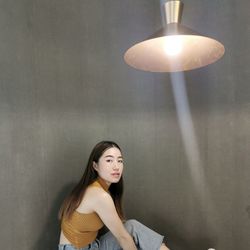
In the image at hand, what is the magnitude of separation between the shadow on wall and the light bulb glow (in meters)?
0.92

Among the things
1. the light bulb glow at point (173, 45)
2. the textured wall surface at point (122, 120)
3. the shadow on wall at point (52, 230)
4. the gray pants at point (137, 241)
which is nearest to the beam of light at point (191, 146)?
the textured wall surface at point (122, 120)

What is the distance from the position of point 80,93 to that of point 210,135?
0.81 meters

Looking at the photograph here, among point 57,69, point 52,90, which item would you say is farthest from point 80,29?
point 52,90

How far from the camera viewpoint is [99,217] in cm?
131

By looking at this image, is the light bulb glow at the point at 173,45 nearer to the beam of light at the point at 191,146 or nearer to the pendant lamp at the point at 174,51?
the pendant lamp at the point at 174,51

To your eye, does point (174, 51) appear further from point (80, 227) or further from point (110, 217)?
point (80, 227)

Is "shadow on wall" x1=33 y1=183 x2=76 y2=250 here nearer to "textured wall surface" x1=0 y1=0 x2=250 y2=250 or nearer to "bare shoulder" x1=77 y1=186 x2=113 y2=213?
"textured wall surface" x1=0 y1=0 x2=250 y2=250

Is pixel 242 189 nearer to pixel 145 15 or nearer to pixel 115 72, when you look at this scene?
pixel 115 72

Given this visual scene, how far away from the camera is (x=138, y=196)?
1.72 metres

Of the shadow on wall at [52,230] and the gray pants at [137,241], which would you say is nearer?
the gray pants at [137,241]

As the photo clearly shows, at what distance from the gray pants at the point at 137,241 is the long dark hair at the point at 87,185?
137 millimetres

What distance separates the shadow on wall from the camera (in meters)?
1.46

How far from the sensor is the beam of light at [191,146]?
1.65 m

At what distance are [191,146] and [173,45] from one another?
2.48 ft
